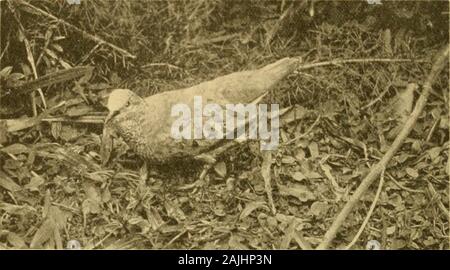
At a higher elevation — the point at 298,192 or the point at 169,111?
the point at 169,111

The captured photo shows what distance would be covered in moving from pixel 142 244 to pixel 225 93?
0.50m

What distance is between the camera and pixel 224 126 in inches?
70.1

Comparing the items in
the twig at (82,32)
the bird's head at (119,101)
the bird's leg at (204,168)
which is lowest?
the bird's leg at (204,168)

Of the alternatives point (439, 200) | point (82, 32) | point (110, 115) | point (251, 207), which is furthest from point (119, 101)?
point (439, 200)

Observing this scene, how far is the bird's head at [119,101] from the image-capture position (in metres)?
1.73

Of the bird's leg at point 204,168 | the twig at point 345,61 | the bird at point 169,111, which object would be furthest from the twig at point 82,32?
the twig at point 345,61

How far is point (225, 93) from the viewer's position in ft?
5.86

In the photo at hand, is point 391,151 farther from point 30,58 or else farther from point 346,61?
point 30,58

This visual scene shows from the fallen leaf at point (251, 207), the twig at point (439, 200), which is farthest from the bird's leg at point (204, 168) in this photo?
the twig at point (439, 200)

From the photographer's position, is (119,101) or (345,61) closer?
(119,101)

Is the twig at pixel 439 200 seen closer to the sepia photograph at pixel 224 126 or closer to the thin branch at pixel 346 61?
the sepia photograph at pixel 224 126

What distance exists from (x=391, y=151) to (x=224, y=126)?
0.50 m

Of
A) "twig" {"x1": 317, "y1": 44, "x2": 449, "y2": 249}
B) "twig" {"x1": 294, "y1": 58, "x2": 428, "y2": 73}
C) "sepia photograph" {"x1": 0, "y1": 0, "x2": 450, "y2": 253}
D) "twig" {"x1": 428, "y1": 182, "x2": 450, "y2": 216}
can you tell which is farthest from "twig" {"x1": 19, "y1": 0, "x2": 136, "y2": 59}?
"twig" {"x1": 428, "y1": 182, "x2": 450, "y2": 216}

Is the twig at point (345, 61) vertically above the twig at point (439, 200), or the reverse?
the twig at point (345, 61)
